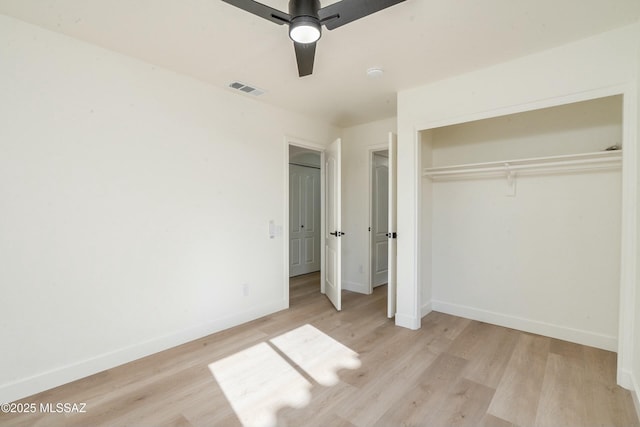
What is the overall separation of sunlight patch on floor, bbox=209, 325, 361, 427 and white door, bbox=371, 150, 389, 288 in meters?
2.02

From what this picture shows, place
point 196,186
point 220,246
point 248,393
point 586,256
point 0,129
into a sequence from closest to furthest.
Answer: point 0,129
point 248,393
point 586,256
point 196,186
point 220,246

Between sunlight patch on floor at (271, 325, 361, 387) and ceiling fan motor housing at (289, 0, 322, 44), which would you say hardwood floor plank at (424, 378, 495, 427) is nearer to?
sunlight patch on floor at (271, 325, 361, 387)

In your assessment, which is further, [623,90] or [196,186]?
[196,186]

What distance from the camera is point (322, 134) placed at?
4348 mm

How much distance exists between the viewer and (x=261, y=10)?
1464mm

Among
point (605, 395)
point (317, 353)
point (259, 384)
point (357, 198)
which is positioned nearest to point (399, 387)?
point (317, 353)

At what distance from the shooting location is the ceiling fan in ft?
4.68

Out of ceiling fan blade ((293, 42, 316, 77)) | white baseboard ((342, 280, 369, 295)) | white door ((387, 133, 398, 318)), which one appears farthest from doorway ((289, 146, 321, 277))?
ceiling fan blade ((293, 42, 316, 77))

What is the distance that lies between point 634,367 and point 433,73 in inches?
107

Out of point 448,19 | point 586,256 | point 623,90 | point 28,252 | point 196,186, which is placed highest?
point 448,19

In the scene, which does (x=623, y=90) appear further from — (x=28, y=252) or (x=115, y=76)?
(x=28, y=252)

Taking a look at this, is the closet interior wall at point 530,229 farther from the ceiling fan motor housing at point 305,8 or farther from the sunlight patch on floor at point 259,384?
the ceiling fan motor housing at point 305,8

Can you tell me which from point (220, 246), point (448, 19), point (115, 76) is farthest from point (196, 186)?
point (448, 19)

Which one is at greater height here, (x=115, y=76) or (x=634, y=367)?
(x=115, y=76)
